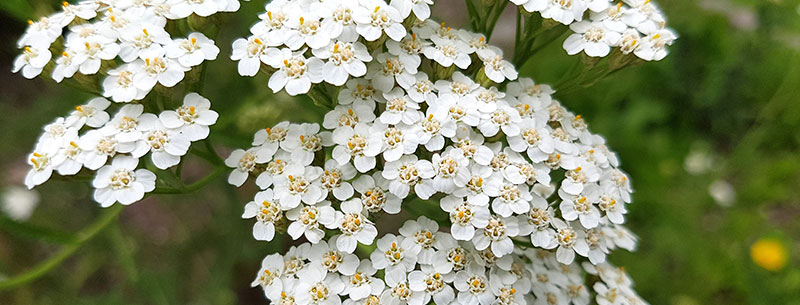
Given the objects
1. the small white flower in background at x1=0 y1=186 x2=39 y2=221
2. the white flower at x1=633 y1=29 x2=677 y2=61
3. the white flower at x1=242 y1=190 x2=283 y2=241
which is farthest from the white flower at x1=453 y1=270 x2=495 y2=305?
the small white flower in background at x1=0 y1=186 x2=39 y2=221

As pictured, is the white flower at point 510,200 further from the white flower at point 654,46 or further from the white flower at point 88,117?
the white flower at point 88,117

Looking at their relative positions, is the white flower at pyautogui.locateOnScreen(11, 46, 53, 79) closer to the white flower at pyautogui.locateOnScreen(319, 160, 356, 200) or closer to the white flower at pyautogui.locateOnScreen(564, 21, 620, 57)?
the white flower at pyautogui.locateOnScreen(319, 160, 356, 200)

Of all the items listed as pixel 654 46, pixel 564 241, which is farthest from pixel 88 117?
pixel 654 46

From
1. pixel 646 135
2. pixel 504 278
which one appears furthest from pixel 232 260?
pixel 646 135

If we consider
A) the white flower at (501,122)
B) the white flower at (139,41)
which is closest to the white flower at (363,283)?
the white flower at (501,122)

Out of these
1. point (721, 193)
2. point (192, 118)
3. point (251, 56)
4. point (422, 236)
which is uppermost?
point (251, 56)

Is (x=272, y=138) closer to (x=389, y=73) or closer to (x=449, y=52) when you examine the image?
(x=389, y=73)
